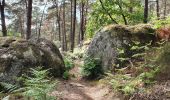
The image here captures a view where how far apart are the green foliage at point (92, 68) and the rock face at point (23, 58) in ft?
3.36

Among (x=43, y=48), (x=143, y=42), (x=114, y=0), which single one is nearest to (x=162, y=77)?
(x=143, y=42)

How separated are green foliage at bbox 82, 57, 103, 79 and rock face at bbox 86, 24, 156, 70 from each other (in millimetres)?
239

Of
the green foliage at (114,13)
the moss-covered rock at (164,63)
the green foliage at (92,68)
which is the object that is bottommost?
the green foliage at (92,68)

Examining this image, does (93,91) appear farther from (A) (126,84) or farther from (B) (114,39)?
(B) (114,39)

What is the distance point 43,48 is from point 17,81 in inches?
102

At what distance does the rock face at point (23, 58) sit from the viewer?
9055mm

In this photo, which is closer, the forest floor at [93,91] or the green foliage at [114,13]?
the forest floor at [93,91]

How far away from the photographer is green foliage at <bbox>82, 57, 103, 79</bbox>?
38.9 ft

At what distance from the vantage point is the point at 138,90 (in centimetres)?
748

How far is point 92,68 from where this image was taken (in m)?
11.9

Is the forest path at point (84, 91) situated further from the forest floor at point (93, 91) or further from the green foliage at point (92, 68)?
the green foliage at point (92, 68)

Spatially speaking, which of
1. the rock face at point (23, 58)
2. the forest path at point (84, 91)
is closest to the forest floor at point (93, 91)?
the forest path at point (84, 91)

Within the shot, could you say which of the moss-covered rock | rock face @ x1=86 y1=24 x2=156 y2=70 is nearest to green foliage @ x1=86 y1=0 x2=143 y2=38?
rock face @ x1=86 y1=24 x2=156 y2=70

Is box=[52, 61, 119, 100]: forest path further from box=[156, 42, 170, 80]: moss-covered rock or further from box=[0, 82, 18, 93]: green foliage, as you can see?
box=[156, 42, 170, 80]: moss-covered rock
